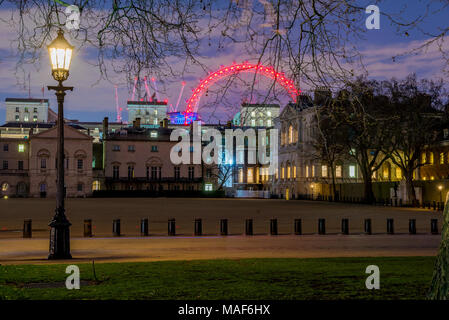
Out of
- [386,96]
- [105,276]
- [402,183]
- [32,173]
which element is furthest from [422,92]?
[32,173]

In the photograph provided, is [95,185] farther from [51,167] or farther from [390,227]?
[390,227]

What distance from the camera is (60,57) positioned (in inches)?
570

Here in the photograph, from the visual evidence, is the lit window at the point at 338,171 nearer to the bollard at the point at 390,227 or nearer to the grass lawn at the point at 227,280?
the bollard at the point at 390,227

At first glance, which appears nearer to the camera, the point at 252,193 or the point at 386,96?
the point at 386,96

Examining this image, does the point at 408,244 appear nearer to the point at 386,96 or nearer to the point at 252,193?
the point at 386,96

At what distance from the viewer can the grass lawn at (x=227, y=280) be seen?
9.39 meters

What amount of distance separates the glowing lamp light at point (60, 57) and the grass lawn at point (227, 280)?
4754 millimetres

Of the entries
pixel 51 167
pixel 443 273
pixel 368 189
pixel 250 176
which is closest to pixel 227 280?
pixel 443 273

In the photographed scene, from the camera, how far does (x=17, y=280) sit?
10.9 metres

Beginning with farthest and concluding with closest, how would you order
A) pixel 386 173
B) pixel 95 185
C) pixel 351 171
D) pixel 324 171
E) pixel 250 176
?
pixel 250 176, pixel 95 185, pixel 351 171, pixel 324 171, pixel 386 173

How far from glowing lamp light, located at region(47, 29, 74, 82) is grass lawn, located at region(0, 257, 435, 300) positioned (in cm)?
475

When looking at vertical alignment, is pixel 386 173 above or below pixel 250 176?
below

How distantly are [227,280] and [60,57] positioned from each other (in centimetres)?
706
